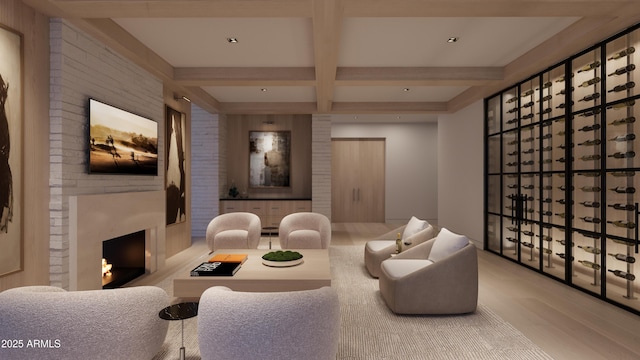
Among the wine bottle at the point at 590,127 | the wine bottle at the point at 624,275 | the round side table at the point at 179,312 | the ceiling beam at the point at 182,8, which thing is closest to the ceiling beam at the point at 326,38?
the ceiling beam at the point at 182,8

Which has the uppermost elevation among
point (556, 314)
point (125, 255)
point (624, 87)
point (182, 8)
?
point (182, 8)

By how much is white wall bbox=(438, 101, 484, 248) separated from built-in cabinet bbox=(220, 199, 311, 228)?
316 centimetres

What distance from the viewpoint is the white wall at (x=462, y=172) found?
6230 millimetres

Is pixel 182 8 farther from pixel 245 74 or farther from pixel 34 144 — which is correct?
pixel 245 74

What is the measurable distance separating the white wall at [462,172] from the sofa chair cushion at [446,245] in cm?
302

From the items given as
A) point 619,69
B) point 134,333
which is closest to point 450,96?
point 619,69

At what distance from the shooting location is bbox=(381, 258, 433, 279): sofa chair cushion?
325 centimetres

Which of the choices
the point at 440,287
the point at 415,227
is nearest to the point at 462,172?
the point at 415,227

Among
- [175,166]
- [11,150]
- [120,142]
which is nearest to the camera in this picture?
[11,150]

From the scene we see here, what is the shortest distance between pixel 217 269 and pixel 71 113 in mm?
1826

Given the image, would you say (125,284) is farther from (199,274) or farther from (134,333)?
(134,333)

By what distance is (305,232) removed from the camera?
5000mm

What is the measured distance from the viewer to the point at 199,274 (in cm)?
297

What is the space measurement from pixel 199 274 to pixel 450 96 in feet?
18.1
